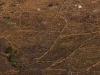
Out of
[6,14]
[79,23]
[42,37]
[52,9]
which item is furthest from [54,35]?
[6,14]

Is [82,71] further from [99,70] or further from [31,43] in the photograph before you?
[31,43]

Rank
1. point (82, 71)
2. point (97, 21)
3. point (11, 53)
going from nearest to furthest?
point (82, 71)
point (11, 53)
point (97, 21)

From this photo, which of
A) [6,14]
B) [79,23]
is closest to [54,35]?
[79,23]

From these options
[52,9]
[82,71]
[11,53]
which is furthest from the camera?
[52,9]

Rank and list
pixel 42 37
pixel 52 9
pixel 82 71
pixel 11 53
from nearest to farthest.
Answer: pixel 82 71
pixel 11 53
pixel 42 37
pixel 52 9

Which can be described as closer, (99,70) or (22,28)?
(99,70)

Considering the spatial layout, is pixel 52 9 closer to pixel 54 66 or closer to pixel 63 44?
pixel 63 44
